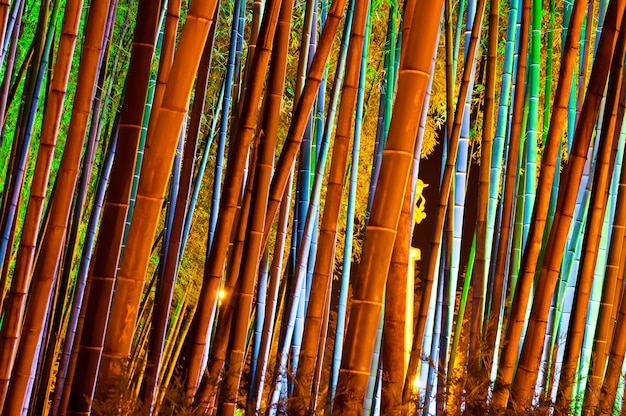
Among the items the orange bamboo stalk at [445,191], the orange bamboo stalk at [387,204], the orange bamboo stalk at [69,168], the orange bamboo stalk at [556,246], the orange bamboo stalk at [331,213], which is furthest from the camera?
the orange bamboo stalk at [445,191]

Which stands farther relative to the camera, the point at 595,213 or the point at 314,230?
the point at 314,230

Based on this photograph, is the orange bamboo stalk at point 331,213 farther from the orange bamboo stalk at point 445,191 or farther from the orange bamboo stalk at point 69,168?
the orange bamboo stalk at point 69,168

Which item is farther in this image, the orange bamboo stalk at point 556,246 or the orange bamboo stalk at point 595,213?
the orange bamboo stalk at point 595,213

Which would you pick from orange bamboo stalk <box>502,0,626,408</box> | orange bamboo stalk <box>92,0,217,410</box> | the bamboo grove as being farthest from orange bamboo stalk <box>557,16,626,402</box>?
orange bamboo stalk <box>92,0,217,410</box>

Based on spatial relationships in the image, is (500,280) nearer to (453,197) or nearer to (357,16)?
(453,197)

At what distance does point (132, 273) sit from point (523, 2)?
1776 millimetres

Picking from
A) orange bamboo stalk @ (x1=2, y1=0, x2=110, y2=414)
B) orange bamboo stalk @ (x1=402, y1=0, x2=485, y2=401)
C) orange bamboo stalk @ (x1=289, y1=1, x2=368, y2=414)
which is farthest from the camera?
orange bamboo stalk @ (x1=402, y1=0, x2=485, y2=401)

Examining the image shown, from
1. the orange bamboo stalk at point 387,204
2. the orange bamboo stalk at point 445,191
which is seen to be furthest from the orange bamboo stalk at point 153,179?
the orange bamboo stalk at point 445,191

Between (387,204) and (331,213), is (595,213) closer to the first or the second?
(331,213)

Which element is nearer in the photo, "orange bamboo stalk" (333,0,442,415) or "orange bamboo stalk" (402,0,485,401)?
"orange bamboo stalk" (333,0,442,415)

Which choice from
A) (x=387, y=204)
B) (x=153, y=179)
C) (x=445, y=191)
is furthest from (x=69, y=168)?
(x=445, y=191)

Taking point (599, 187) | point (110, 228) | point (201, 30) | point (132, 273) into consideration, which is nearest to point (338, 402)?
point (132, 273)

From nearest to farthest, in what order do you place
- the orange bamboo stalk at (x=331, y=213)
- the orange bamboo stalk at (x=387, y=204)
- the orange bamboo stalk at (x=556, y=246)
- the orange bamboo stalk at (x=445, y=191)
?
the orange bamboo stalk at (x=387, y=204) < the orange bamboo stalk at (x=556, y=246) < the orange bamboo stalk at (x=331, y=213) < the orange bamboo stalk at (x=445, y=191)

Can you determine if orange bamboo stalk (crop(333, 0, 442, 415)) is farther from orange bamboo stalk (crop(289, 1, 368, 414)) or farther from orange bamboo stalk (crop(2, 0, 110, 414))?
orange bamboo stalk (crop(2, 0, 110, 414))
